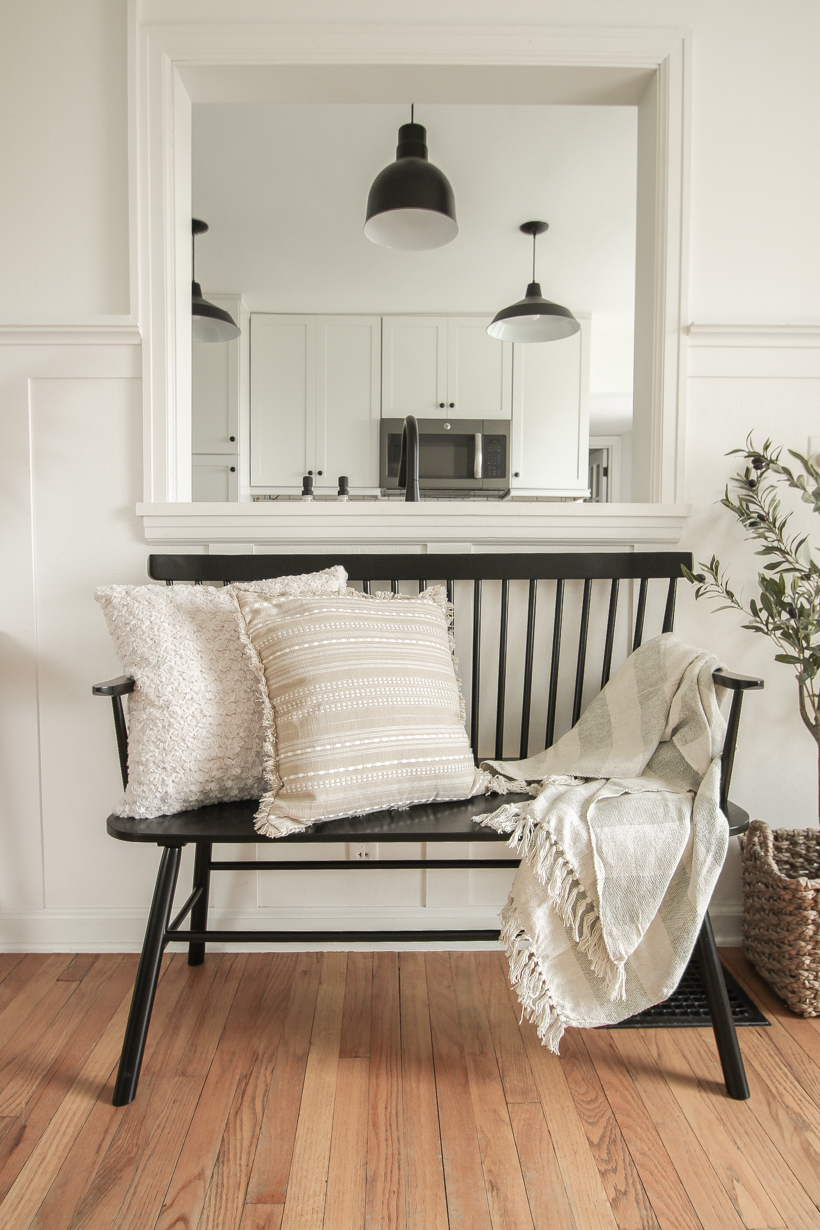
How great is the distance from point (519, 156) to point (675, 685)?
2343 millimetres

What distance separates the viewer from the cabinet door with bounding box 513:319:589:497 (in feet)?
14.8

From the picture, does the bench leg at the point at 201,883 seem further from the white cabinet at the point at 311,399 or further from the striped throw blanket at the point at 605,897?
the white cabinet at the point at 311,399

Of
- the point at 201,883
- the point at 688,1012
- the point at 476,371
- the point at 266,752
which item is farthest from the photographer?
the point at 476,371

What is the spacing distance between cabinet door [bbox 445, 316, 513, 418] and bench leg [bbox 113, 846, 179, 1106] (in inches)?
143

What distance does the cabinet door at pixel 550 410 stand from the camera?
4508mm

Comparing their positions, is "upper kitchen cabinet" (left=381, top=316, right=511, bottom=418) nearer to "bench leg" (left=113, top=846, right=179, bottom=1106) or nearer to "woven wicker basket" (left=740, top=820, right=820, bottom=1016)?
"woven wicker basket" (left=740, top=820, right=820, bottom=1016)

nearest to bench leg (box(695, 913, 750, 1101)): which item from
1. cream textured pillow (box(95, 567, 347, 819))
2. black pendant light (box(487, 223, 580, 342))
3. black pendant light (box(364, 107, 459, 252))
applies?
cream textured pillow (box(95, 567, 347, 819))

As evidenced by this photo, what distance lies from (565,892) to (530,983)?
0.49ft

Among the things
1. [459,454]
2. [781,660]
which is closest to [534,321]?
[459,454]

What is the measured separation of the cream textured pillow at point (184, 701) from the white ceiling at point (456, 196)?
162cm

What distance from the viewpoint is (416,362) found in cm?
442

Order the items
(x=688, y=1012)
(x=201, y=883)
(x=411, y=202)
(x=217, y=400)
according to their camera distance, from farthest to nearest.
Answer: (x=217, y=400)
(x=411, y=202)
(x=201, y=883)
(x=688, y=1012)

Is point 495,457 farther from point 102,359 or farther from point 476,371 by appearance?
point 102,359

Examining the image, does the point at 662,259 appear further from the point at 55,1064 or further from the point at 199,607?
the point at 55,1064
